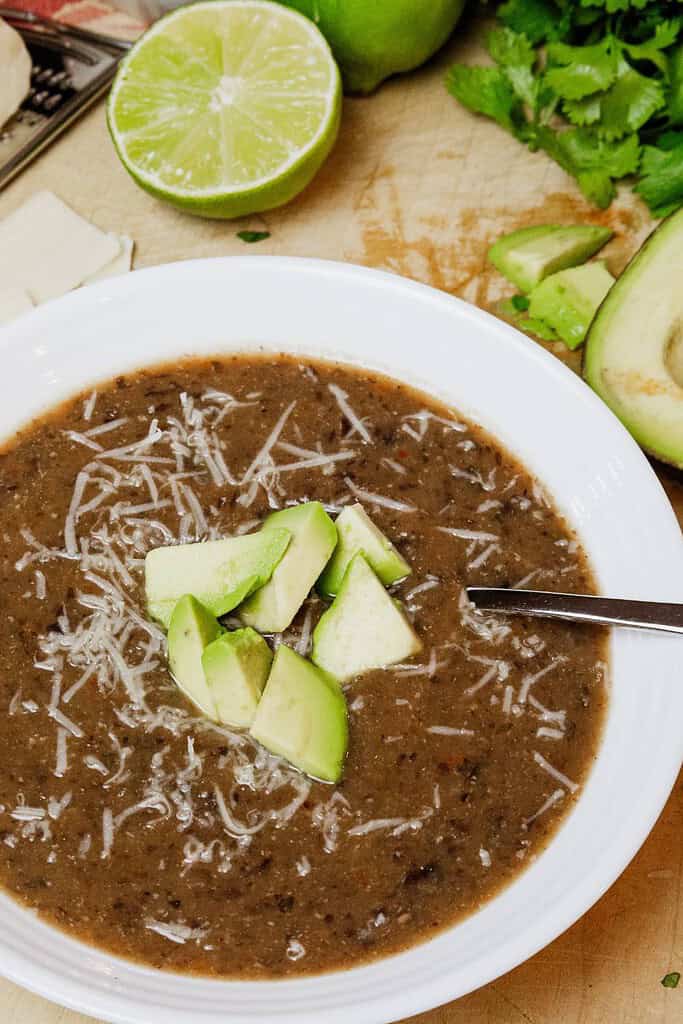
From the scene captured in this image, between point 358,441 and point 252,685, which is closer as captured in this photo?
point 252,685

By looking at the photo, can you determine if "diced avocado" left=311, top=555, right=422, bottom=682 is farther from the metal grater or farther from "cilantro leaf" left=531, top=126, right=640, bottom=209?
the metal grater

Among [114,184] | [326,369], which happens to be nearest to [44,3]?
[114,184]

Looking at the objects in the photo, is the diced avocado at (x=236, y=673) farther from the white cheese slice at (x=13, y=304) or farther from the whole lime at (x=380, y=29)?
the whole lime at (x=380, y=29)

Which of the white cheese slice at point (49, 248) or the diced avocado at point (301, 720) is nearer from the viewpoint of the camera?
the diced avocado at point (301, 720)

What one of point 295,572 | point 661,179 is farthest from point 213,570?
point 661,179

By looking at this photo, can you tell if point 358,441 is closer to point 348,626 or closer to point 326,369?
point 326,369

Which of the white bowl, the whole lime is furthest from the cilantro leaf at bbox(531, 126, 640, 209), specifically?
the white bowl

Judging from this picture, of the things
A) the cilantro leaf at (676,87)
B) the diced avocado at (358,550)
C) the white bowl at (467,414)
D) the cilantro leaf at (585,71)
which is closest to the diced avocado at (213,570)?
the diced avocado at (358,550)
